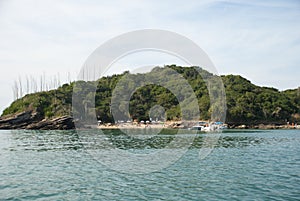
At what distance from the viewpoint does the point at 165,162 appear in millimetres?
23391

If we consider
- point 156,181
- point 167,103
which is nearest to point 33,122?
point 167,103

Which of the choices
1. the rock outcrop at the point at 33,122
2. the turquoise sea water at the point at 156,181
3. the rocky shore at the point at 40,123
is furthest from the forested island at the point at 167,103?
the turquoise sea water at the point at 156,181

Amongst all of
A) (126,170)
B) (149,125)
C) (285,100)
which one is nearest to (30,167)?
Answer: (126,170)

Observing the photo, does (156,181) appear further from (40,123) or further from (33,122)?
(33,122)

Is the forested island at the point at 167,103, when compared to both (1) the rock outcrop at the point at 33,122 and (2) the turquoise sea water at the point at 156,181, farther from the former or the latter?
(2) the turquoise sea water at the point at 156,181

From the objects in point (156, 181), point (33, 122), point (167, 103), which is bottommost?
point (156, 181)

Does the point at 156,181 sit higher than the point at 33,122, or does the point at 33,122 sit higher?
the point at 33,122

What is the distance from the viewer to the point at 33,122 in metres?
94.4

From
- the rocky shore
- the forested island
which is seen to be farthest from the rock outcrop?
the forested island

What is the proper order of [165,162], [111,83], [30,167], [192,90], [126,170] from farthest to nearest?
[111,83]
[192,90]
[165,162]
[30,167]
[126,170]

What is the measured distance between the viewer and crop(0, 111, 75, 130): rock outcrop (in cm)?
8856

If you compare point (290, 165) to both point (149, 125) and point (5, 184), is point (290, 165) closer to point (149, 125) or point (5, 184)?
point (5, 184)

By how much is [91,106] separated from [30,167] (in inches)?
3279

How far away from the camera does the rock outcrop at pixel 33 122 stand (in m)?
88.6
